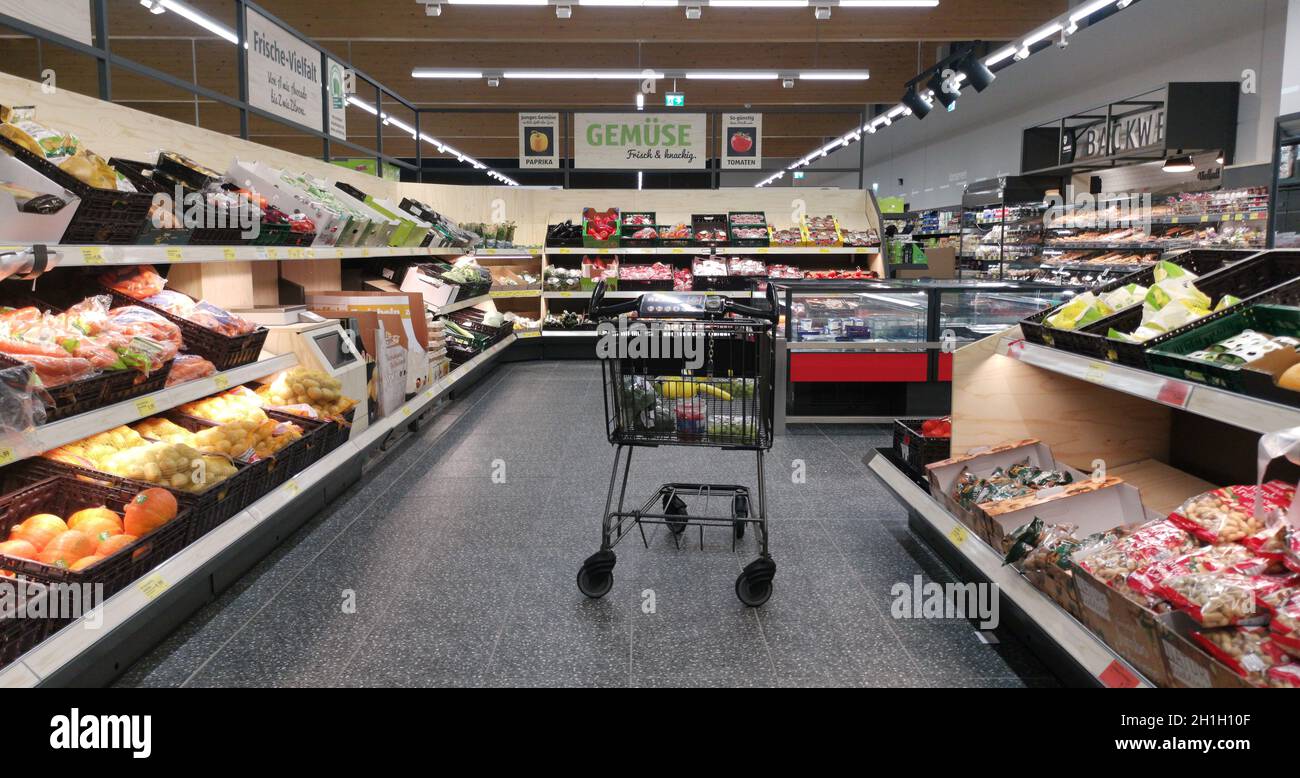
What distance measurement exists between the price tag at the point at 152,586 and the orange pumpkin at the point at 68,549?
0.14 metres

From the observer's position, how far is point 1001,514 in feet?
7.98

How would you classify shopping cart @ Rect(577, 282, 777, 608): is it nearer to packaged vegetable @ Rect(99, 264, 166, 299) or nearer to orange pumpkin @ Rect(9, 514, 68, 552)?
orange pumpkin @ Rect(9, 514, 68, 552)

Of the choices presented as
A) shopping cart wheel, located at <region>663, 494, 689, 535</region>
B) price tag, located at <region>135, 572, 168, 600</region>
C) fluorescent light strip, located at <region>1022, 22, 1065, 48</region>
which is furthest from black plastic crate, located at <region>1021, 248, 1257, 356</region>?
fluorescent light strip, located at <region>1022, 22, 1065, 48</region>

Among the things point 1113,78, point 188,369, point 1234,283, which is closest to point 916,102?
point 1113,78

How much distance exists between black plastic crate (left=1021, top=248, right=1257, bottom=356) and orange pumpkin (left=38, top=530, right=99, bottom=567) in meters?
2.80

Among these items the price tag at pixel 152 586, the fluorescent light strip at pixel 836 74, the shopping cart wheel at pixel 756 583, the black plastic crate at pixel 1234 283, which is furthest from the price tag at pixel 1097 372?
the fluorescent light strip at pixel 836 74

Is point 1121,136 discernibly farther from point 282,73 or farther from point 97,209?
point 97,209

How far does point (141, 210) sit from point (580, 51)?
1213 centimetres

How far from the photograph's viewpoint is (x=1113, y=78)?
11.3 metres

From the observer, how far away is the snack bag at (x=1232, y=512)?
1783 millimetres

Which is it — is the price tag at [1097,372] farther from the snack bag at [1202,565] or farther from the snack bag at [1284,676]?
the snack bag at [1284,676]

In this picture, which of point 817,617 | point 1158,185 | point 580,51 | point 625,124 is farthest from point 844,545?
point 580,51

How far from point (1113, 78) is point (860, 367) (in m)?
8.77

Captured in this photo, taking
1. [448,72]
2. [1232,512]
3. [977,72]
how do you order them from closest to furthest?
[1232,512] < [977,72] < [448,72]
